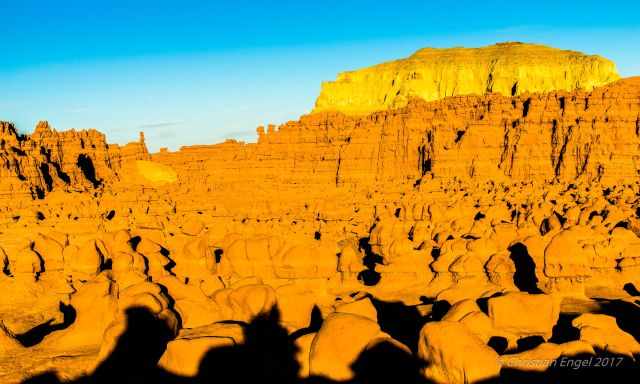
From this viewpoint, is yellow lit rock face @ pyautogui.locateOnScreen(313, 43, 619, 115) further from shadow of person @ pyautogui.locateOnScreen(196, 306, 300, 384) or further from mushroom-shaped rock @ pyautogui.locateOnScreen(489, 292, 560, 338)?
shadow of person @ pyautogui.locateOnScreen(196, 306, 300, 384)

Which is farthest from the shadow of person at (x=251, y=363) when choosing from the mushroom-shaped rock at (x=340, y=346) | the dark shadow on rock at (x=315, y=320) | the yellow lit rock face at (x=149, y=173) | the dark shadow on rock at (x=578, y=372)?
the yellow lit rock face at (x=149, y=173)

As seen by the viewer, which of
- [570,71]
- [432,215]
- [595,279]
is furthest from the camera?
[570,71]

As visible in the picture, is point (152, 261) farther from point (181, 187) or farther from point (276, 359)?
point (181, 187)

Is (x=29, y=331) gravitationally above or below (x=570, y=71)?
below

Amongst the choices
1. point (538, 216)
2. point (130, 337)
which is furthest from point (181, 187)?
point (130, 337)

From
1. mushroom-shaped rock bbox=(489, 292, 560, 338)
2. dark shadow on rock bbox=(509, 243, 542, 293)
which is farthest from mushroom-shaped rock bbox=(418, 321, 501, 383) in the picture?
dark shadow on rock bbox=(509, 243, 542, 293)

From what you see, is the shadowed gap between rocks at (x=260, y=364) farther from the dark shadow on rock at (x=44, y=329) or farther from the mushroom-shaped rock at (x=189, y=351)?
the dark shadow on rock at (x=44, y=329)

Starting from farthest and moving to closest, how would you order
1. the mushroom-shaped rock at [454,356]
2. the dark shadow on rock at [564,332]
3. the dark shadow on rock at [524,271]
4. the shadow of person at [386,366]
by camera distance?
the dark shadow on rock at [524,271], the dark shadow on rock at [564,332], the shadow of person at [386,366], the mushroom-shaped rock at [454,356]

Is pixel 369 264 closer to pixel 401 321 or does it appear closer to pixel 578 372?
pixel 401 321
